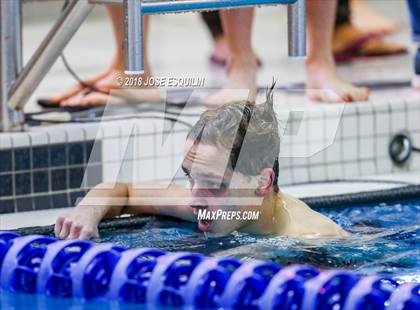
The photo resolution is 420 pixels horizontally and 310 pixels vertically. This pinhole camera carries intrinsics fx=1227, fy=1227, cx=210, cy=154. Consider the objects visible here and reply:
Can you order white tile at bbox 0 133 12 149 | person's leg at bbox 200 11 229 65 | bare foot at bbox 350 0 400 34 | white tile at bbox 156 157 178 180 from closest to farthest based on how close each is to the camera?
1. white tile at bbox 0 133 12 149
2. white tile at bbox 156 157 178 180
3. person's leg at bbox 200 11 229 65
4. bare foot at bbox 350 0 400 34

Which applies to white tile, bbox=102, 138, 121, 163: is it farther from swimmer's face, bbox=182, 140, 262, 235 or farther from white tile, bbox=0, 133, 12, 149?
swimmer's face, bbox=182, 140, 262, 235

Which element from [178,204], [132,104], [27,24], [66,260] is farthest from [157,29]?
[66,260]

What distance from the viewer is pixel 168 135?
4.54 meters

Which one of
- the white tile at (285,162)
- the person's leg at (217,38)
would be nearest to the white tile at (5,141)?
the white tile at (285,162)

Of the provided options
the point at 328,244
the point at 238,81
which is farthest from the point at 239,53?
the point at 328,244

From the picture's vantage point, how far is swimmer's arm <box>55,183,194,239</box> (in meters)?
3.69

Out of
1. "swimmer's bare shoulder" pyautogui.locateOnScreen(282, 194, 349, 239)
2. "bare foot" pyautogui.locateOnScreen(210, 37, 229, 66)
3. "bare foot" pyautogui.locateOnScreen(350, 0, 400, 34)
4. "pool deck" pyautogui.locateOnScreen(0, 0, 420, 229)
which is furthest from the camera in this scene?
"bare foot" pyautogui.locateOnScreen(350, 0, 400, 34)

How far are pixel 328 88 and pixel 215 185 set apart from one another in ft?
5.03

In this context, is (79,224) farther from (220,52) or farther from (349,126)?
(220,52)

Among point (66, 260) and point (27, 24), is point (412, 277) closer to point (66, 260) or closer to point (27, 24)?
point (66, 260)

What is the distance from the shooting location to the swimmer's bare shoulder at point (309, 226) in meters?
3.61

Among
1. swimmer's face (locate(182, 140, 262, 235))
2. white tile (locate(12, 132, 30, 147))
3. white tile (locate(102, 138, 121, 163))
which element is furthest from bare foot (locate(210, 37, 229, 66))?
swimmer's face (locate(182, 140, 262, 235))

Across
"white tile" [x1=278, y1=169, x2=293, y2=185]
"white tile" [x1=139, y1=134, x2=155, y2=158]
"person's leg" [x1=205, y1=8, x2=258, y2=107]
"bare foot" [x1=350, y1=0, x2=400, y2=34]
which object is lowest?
"white tile" [x1=278, y1=169, x2=293, y2=185]

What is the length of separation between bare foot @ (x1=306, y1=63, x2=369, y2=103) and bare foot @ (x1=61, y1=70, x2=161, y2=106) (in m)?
0.63
